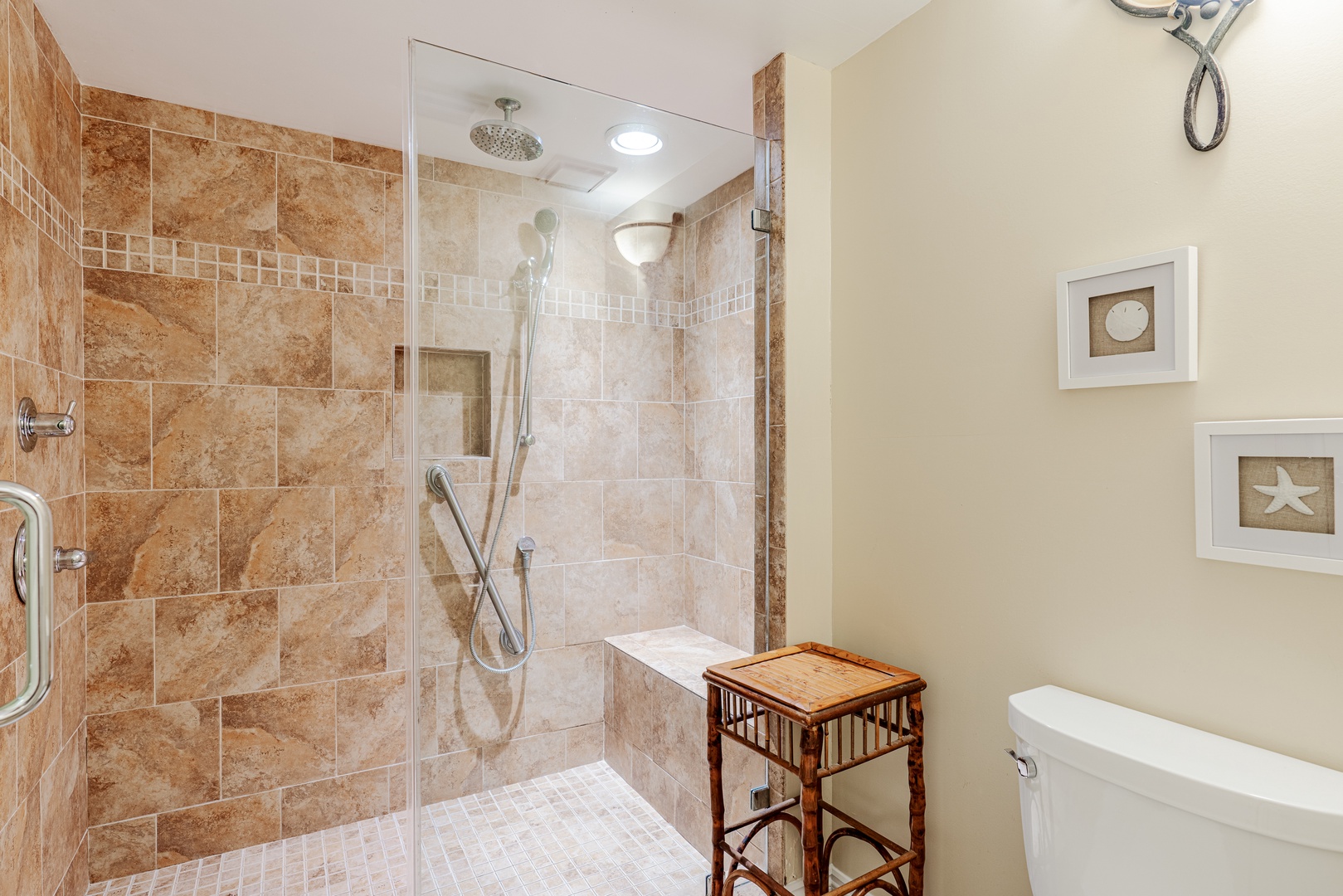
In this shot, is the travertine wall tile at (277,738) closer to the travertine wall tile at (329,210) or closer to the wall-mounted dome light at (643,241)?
the travertine wall tile at (329,210)

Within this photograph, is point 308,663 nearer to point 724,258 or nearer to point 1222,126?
point 724,258

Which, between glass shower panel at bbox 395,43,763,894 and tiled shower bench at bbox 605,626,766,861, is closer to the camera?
glass shower panel at bbox 395,43,763,894

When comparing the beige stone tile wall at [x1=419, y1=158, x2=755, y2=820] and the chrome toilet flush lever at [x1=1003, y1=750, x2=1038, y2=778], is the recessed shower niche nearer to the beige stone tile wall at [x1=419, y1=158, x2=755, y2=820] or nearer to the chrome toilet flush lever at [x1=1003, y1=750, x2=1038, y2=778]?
the beige stone tile wall at [x1=419, y1=158, x2=755, y2=820]

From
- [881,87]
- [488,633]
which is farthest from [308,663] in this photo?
[881,87]

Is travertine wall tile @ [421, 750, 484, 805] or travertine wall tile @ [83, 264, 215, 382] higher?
travertine wall tile @ [83, 264, 215, 382]

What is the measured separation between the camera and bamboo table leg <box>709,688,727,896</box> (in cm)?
156

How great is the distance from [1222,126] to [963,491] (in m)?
0.78

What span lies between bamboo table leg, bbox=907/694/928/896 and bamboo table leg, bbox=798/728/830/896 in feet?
0.92

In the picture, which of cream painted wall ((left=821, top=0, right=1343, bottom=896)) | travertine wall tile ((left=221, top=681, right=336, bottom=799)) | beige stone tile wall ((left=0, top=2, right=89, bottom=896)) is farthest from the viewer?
travertine wall tile ((left=221, top=681, right=336, bottom=799))

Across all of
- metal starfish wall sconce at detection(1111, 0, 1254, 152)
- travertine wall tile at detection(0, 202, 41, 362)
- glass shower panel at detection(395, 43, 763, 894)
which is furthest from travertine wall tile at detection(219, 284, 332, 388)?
metal starfish wall sconce at detection(1111, 0, 1254, 152)

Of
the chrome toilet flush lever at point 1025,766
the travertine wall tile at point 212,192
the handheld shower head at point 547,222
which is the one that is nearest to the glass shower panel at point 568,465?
the handheld shower head at point 547,222

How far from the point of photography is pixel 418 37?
175 centimetres

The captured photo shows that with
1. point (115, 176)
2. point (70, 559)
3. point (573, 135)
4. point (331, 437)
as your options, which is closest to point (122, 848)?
point (70, 559)

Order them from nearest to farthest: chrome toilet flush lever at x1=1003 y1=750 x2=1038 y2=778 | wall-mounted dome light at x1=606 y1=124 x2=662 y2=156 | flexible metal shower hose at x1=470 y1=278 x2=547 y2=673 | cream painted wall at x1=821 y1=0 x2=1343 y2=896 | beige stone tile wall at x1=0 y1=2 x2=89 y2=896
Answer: cream painted wall at x1=821 y1=0 x2=1343 y2=896 → chrome toilet flush lever at x1=1003 y1=750 x2=1038 y2=778 → beige stone tile wall at x1=0 y1=2 x2=89 y2=896 → flexible metal shower hose at x1=470 y1=278 x2=547 y2=673 → wall-mounted dome light at x1=606 y1=124 x2=662 y2=156
